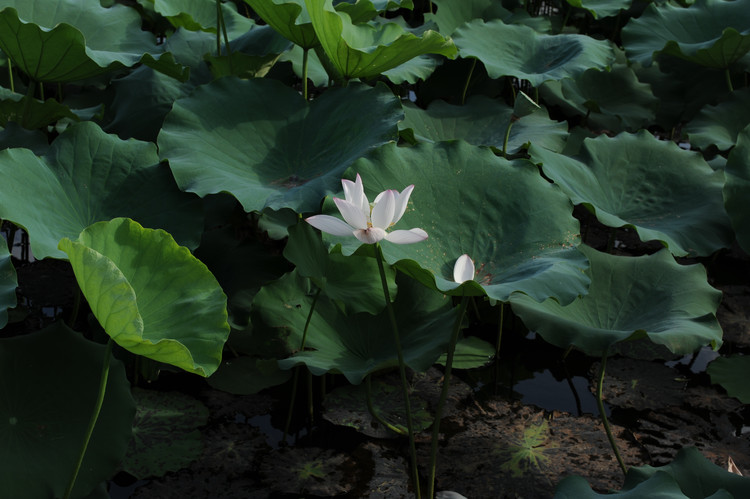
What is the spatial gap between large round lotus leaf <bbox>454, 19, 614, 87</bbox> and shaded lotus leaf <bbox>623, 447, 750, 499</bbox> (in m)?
1.29

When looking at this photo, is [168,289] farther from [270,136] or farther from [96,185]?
→ [270,136]

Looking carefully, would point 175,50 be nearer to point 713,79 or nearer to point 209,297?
point 209,297

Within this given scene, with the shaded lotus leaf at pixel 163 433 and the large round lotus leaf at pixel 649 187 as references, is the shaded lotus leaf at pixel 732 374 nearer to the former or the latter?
the large round lotus leaf at pixel 649 187

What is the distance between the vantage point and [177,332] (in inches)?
52.1

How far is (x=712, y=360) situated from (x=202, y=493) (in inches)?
54.9

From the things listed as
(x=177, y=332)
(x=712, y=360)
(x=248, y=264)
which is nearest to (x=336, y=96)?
(x=248, y=264)

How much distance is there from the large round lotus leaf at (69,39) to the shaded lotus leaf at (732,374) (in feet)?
5.52

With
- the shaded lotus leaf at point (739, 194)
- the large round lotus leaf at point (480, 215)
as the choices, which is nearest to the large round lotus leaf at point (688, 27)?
the shaded lotus leaf at point (739, 194)

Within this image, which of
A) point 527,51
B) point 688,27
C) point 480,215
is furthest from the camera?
point 688,27

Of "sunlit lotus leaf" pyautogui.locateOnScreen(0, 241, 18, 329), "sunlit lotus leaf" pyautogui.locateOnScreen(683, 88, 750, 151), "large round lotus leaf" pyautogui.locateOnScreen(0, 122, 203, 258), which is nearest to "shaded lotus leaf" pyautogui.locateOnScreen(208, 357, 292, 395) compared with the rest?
"large round lotus leaf" pyautogui.locateOnScreen(0, 122, 203, 258)

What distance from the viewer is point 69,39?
1.83 metres

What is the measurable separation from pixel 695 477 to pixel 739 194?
0.86 m

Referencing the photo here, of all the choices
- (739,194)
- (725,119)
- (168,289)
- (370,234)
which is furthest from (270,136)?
(725,119)

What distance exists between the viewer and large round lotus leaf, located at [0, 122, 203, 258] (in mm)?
1669
